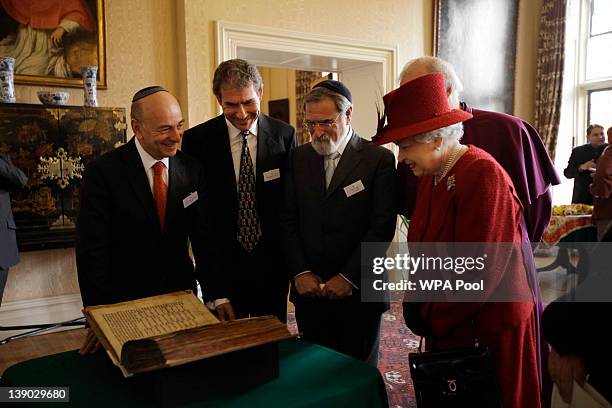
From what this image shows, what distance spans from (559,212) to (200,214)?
459cm

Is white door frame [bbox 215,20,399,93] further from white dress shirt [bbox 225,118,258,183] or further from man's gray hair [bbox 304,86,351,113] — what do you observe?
man's gray hair [bbox 304,86,351,113]

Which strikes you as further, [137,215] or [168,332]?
[137,215]

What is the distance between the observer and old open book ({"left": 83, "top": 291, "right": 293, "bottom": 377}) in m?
1.16

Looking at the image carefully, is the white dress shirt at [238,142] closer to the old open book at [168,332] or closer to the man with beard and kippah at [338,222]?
the man with beard and kippah at [338,222]

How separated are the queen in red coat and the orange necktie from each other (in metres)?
0.87

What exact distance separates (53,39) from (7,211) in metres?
1.53

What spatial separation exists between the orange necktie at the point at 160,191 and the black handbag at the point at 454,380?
1.10 meters

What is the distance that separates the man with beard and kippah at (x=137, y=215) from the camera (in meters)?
1.92

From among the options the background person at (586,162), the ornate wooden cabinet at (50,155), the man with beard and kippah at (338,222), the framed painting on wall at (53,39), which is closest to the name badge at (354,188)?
the man with beard and kippah at (338,222)

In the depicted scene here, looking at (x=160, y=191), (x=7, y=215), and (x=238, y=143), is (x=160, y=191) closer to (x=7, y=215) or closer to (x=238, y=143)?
(x=238, y=143)

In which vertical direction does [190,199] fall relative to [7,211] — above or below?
above

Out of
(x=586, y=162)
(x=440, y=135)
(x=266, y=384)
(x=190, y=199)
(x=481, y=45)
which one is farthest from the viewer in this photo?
(x=586, y=162)

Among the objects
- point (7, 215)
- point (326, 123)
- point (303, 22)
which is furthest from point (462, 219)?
point (303, 22)

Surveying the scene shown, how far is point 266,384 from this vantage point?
1.31m
